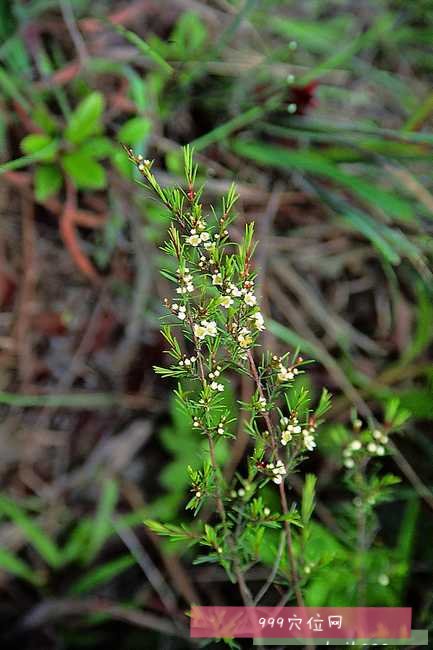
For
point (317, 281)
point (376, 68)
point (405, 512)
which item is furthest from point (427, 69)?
point (405, 512)

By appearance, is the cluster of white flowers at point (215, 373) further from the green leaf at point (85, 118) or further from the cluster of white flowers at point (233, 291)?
the green leaf at point (85, 118)

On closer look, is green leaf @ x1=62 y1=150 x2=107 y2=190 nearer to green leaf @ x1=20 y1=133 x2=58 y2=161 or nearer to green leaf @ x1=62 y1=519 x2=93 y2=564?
green leaf @ x1=20 y1=133 x2=58 y2=161

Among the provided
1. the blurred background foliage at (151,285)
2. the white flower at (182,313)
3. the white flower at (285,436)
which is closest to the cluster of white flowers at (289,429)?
the white flower at (285,436)

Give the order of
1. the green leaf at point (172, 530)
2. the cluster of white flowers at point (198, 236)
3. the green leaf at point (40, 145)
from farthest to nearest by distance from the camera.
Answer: the green leaf at point (40, 145) → the green leaf at point (172, 530) → the cluster of white flowers at point (198, 236)

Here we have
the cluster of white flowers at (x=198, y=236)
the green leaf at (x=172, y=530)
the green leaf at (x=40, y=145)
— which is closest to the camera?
the cluster of white flowers at (x=198, y=236)

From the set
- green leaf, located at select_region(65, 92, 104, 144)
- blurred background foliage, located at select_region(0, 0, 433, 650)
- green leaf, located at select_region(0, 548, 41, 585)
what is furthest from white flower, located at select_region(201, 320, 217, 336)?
green leaf, located at select_region(0, 548, 41, 585)

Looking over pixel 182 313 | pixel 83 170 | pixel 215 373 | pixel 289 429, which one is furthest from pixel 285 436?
pixel 83 170

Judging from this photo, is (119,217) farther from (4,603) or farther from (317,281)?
(4,603)
